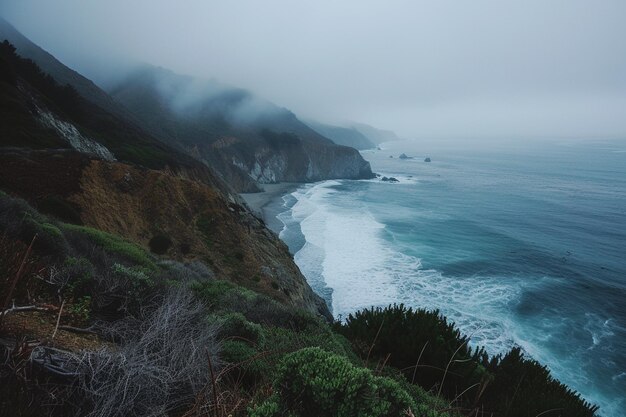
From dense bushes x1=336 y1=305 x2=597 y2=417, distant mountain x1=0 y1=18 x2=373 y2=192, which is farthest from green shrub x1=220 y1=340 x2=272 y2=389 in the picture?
distant mountain x1=0 y1=18 x2=373 y2=192

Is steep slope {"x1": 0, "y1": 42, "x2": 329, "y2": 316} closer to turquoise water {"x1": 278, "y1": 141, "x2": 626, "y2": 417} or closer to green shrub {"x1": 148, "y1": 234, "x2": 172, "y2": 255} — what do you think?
green shrub {"x1": 148, "y1": 234, "x2": 172, "y2": 255}

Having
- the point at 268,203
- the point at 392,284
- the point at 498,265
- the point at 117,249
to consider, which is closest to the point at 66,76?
the point at 268,203

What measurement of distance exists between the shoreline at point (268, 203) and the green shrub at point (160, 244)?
2339cm

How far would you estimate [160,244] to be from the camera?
69.7 feet

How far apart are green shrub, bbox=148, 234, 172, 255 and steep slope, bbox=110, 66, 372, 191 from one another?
2341 inches

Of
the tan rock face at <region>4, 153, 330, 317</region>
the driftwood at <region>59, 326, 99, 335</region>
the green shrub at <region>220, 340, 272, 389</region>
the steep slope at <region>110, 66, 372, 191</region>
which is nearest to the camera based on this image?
the driftwood at <region>59, 326, 99, 335</region>

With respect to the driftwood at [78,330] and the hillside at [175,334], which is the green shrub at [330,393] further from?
the driftwood at [78,330]

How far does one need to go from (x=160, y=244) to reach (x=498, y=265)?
101ft

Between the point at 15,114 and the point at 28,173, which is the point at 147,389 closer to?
the point at 28,173

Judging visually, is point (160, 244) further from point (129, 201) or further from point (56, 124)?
point (56, 124)

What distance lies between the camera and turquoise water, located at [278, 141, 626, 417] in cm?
2212

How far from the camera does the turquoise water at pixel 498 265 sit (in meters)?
22.1

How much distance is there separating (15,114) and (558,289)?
145ft

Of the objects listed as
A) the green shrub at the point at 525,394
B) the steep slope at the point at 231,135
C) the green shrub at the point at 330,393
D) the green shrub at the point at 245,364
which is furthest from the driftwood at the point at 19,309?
the steep slope at the point at 231,135
